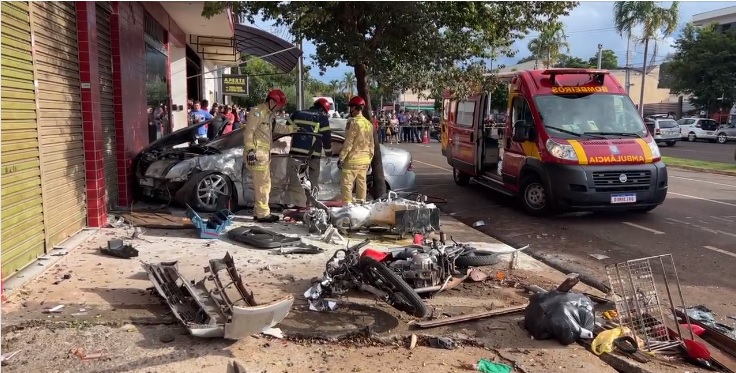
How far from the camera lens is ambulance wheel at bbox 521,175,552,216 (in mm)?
9000

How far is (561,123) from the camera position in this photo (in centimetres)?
902

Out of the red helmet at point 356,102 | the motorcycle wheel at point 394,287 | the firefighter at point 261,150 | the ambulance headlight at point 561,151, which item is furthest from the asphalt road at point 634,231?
the firefighter at point 261,150

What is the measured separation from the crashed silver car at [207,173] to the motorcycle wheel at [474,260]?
3.48 m

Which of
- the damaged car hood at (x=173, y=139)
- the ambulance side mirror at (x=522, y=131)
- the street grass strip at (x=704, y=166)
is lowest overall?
the street grass strip at (x=704, y=166)

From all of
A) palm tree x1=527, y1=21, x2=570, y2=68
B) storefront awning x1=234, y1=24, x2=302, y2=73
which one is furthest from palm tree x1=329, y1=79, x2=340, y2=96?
storefront awning x1=234, y1=24, x2=302, y2=73

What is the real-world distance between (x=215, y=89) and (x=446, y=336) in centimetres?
2549

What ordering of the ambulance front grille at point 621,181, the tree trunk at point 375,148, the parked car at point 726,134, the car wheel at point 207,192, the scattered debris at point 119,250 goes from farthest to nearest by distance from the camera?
the parked car at point 726,134
the tree trunk at point 375,148
the ambulance front grille at point 621,181
the car wheel at point 207,192
the scattered debris at point 119,250

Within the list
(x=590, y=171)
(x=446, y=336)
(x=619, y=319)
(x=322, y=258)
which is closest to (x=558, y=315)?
(x=619, y=319)

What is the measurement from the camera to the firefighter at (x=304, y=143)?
7.97 metres

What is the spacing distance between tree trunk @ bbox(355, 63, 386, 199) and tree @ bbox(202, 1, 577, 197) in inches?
0.6

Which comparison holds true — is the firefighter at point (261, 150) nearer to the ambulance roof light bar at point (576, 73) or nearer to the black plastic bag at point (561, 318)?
the black plastic bag at point (561, 318)

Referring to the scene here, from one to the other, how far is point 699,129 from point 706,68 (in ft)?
19.7

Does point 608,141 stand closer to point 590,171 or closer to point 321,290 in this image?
point 590,171

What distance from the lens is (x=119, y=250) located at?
18.6ft
